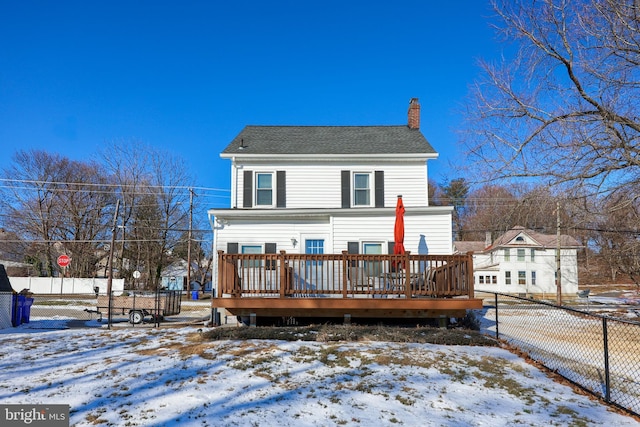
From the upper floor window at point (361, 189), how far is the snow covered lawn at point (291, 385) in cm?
777

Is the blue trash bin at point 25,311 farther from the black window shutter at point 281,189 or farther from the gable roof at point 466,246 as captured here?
the gable roof at point 466,246

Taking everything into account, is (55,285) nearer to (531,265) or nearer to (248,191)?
(248,191)

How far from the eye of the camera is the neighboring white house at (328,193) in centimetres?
1392

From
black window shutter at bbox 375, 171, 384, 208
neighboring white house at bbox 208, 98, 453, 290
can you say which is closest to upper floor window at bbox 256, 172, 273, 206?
neighboring white house at bbox 208, 98, 453, 290

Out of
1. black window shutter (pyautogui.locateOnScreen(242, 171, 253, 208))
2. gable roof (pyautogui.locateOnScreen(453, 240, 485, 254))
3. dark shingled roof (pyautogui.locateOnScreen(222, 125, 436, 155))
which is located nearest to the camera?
black window shutter (pyautogui.locateOnScreen(242, 171, 253, 208))

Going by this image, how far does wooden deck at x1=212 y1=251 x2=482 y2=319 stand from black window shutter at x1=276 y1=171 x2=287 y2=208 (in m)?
5.63

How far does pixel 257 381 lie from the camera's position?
558 centimetres

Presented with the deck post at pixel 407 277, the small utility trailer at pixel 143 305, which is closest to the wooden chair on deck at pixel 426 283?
the deck post at pixel 407 277

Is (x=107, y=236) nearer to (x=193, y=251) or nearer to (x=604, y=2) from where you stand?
(x=193, y=251)

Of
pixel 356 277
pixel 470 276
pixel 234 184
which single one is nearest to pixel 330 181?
pixel 234 184

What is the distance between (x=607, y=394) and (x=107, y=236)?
3947 centimetres

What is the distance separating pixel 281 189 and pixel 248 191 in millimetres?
1140

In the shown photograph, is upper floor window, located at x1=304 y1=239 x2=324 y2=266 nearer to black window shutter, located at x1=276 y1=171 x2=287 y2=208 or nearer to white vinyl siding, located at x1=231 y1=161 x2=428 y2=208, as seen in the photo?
white vinyl siding, located at x1=231 y1=161 x2=428 y2=208

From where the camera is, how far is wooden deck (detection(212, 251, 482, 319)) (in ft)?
29.8
